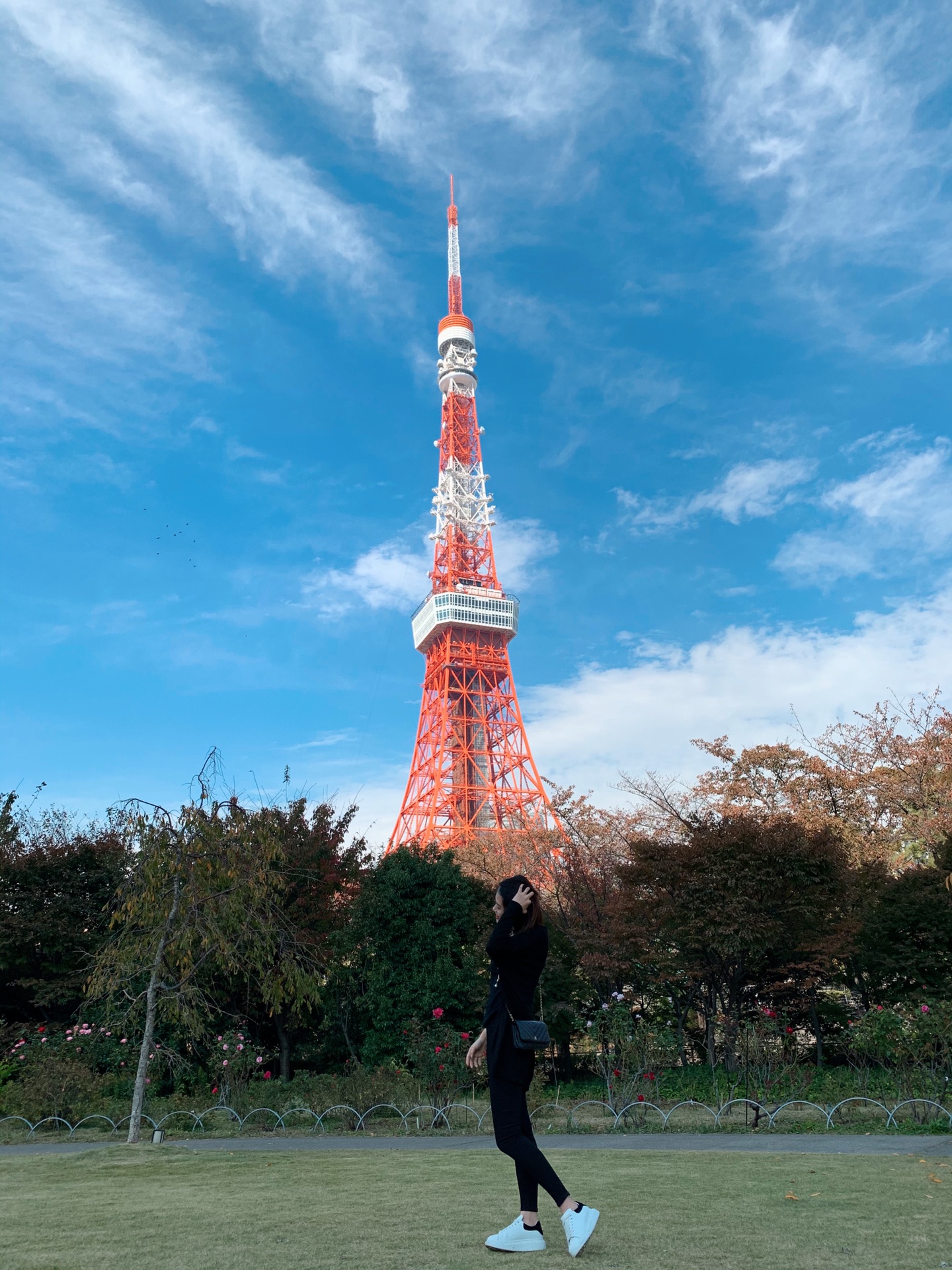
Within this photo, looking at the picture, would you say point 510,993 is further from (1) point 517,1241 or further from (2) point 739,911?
(2) point 739,911

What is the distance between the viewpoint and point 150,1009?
313 inches

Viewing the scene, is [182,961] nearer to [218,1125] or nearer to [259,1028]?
[218,1125]

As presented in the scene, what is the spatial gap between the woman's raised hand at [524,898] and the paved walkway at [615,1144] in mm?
4072

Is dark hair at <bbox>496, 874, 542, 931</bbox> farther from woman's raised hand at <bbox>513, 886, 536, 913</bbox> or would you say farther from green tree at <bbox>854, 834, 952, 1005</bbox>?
green tree at <bbox>854, 834, 952, 1005</bbox>

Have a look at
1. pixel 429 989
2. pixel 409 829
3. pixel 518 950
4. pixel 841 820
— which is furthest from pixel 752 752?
pixel 409 829

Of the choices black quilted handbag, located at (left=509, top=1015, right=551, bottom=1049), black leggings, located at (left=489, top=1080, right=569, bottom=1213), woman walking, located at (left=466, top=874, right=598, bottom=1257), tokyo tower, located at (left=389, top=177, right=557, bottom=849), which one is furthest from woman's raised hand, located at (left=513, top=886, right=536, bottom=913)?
tokyo tower, located at (left=389, top=177, right=557, bottom=849)

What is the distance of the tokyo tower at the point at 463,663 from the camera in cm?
3628

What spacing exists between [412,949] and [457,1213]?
886cm

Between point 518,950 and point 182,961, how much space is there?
604 cm

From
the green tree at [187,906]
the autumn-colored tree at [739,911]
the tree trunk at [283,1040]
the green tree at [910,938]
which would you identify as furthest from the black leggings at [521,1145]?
the tree trunk at [283,1040]

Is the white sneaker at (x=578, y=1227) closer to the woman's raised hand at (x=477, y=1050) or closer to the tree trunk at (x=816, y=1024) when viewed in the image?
the woman's raised hand at (x=477, y=1050)

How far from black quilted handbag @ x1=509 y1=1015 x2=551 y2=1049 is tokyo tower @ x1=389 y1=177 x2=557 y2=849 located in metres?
26.0

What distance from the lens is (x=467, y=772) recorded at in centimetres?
3825

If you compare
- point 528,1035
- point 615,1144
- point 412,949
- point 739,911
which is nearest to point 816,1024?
point 739,911
